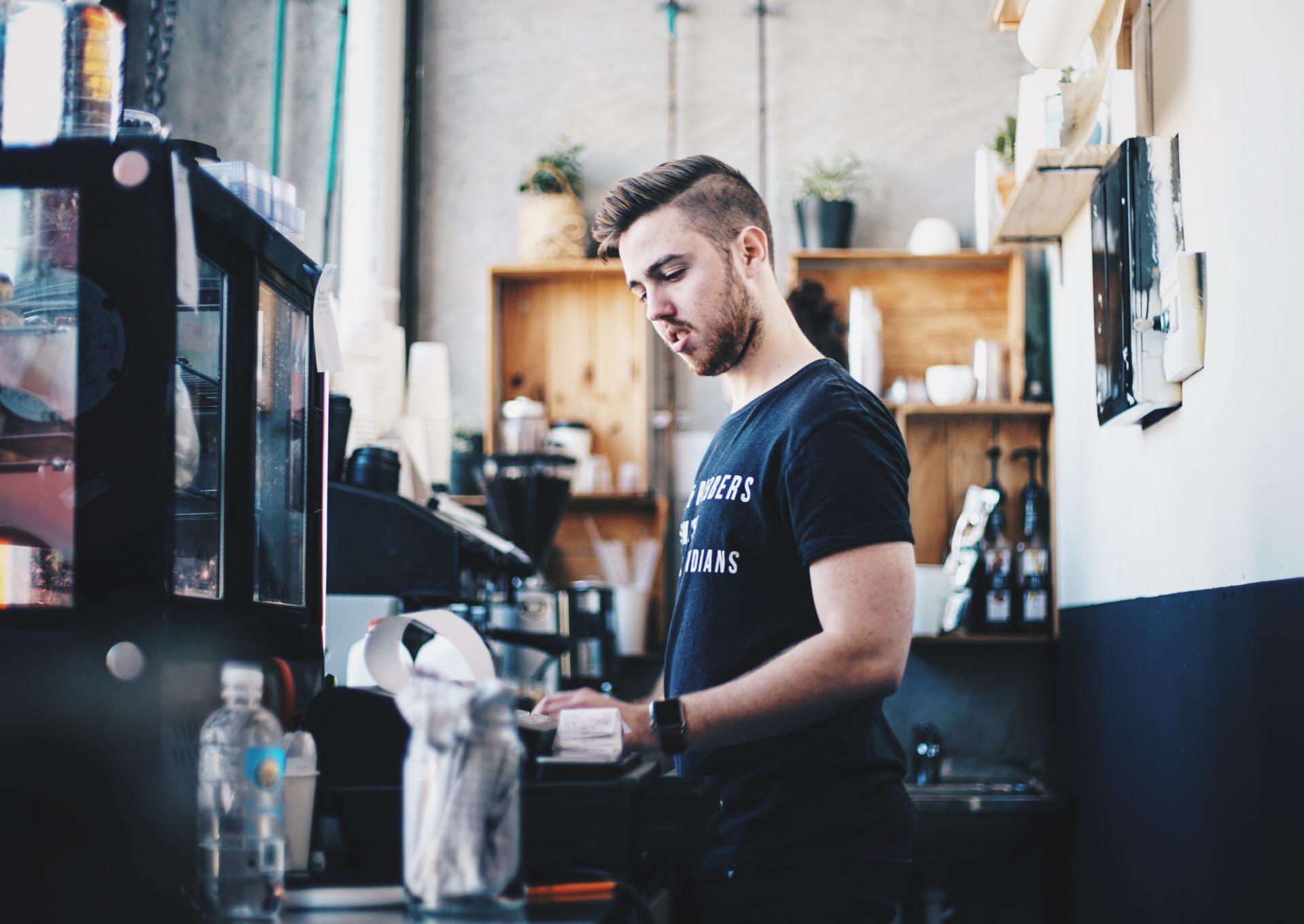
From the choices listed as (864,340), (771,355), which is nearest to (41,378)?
(771,355)

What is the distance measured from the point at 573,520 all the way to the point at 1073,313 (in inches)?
70.2

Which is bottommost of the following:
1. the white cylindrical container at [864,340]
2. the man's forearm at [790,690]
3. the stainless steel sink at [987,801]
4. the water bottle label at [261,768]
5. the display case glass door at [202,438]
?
the stainless steel sink at [987,801]

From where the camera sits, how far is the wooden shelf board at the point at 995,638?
4.04m

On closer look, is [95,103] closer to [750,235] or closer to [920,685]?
[750,235]

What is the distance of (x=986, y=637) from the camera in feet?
13.3

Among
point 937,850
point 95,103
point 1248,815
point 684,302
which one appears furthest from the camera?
point 937,850

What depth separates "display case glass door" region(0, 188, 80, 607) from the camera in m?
1.26

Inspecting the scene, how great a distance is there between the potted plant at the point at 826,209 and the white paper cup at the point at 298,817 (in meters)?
3.24

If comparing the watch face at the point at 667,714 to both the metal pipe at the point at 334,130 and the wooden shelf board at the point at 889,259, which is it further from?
the metal pipe at the point at 334,130

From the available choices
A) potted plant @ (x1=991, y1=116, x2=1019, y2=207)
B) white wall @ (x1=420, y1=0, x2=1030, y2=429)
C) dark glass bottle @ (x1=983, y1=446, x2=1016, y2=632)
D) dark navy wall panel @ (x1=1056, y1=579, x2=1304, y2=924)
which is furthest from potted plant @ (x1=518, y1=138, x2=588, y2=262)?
dark navy wall panel @ (x1=1056, y1=579, x2=1304, y2=924)

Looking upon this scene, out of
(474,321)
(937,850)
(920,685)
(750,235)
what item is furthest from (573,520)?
(750,235)

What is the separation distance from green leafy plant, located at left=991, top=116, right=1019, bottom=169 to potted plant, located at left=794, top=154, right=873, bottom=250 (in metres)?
0.50

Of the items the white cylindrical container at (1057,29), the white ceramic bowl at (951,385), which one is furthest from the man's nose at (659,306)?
the white ceramic bowl at (951,385)

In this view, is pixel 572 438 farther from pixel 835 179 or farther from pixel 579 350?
pixel 835 179
